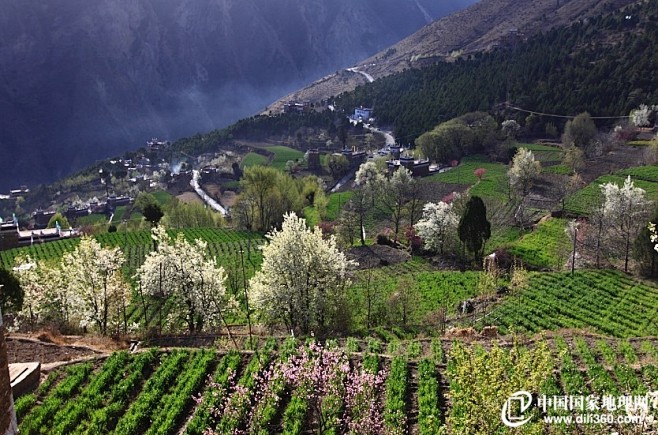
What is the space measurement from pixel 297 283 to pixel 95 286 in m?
12.1

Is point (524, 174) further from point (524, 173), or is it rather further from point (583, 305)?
point (583, 305)

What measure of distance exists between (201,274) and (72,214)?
4101 inches

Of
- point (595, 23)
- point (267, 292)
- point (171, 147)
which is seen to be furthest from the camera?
point (171, 147)

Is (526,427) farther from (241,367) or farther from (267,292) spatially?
(267,292)

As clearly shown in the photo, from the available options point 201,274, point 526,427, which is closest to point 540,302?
point 201,274

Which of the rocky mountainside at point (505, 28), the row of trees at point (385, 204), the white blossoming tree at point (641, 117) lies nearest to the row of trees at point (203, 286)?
the row of trees at point (385, 204)

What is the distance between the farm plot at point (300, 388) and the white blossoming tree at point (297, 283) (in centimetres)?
686

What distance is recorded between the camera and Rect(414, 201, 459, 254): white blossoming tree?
181 feet

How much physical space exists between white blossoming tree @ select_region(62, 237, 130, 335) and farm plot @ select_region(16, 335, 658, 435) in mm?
11508

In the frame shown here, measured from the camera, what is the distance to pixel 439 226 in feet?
183

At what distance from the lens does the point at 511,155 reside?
308ft

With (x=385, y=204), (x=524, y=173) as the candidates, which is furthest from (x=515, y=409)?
(x=385, y=204)

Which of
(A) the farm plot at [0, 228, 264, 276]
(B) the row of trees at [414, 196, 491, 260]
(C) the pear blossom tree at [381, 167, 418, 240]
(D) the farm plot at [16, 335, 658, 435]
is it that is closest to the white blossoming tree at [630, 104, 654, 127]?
(C) the pear blossom tree at [381, 167, 418, 240]

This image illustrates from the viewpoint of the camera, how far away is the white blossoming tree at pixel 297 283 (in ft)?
98.0
